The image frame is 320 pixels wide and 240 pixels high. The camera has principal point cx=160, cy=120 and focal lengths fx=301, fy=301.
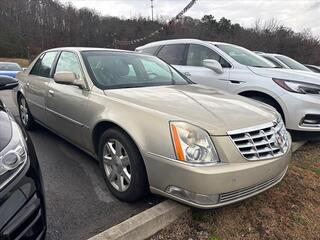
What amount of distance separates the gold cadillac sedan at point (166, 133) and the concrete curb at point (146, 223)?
0.56 ft

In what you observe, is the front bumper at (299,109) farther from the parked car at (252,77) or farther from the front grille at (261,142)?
the front grille at (261,142)

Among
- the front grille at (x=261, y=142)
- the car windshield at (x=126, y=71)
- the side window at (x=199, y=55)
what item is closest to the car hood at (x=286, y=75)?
the side window at (x=199, y=55)

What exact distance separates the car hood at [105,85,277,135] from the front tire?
0.35 m

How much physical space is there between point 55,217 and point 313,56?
3831 cm

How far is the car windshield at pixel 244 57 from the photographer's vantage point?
5.33 metres

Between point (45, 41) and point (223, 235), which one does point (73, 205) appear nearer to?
point (223, 235)

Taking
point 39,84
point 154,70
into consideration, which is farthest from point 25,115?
point 154,70

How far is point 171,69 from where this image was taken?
13.3 feet

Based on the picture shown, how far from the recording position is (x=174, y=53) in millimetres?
6176

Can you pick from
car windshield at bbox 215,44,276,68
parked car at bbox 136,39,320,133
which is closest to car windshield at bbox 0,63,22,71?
parked car at bbox 136,39,320,133

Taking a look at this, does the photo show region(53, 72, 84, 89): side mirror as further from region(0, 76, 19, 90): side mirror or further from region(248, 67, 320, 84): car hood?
region(248, 67, 320, 84): car hood

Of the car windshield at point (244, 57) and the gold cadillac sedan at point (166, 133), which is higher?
the car windshield at point (244, 57)

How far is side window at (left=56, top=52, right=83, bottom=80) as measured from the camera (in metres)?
3.43

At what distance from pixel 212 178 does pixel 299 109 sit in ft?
8.77
